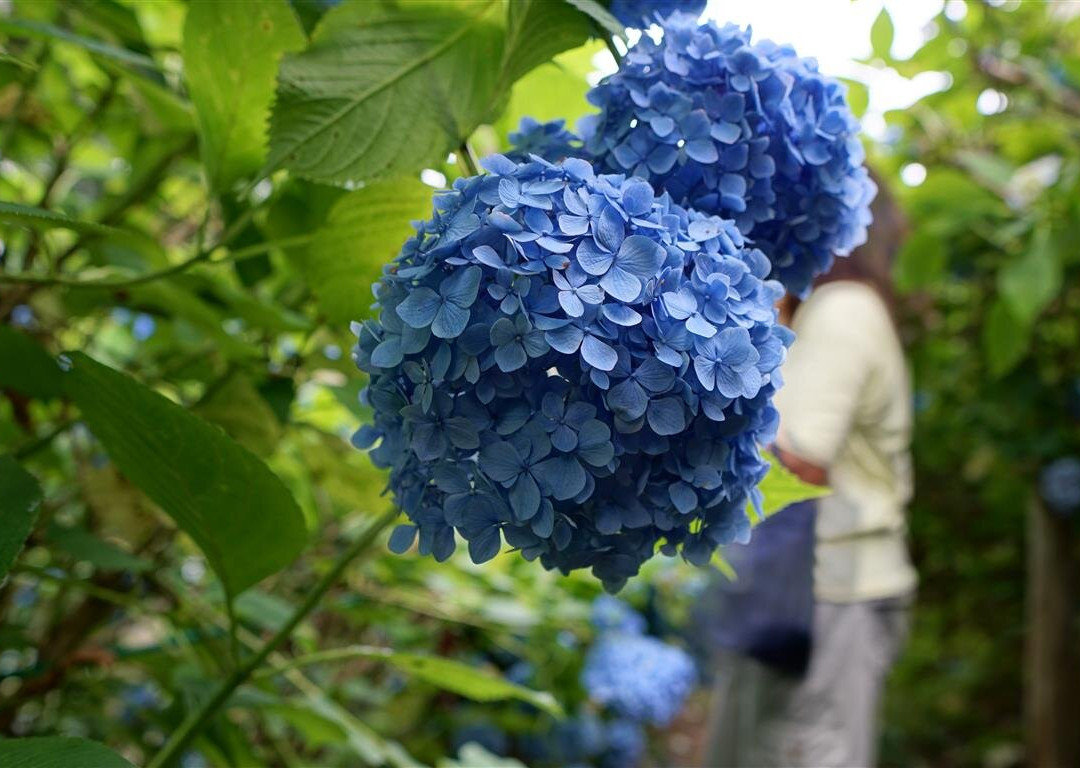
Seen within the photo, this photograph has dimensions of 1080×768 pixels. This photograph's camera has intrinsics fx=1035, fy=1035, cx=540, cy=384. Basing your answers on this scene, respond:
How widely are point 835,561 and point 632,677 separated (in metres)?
0.50

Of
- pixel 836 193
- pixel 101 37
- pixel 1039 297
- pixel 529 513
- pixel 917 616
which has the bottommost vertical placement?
pixel 529 513

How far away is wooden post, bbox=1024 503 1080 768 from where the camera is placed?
9.37ft

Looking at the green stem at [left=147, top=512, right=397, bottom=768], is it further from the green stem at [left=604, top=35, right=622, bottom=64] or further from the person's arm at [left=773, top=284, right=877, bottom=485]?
the person's arm at [left=773, top=284, right=877, bottom=485]

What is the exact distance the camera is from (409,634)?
1715 mm

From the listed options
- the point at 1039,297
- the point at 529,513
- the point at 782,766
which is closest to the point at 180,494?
the point at 529,513

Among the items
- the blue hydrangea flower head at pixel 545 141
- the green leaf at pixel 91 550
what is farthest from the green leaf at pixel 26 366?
the blue hydrangea flower head at pixel 545 141

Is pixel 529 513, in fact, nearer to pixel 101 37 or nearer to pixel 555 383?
pixel 555 383

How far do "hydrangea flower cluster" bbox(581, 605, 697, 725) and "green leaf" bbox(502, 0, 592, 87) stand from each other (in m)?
1.57

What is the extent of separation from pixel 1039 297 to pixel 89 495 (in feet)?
4.70

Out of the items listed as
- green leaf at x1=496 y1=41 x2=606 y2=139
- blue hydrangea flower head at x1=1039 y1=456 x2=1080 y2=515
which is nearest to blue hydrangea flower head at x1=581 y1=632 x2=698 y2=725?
blue hydrangea flower head at x1=1039 y1=456 x2=1080 y2=515

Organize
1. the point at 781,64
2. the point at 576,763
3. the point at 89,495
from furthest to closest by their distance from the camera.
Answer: the point at 576,763 < the point at 89,495 < the point at 781,64

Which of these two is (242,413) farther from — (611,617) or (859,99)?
(611,617)

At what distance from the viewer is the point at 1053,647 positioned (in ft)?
9.44

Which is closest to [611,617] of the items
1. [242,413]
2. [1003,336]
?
[1003,336]
